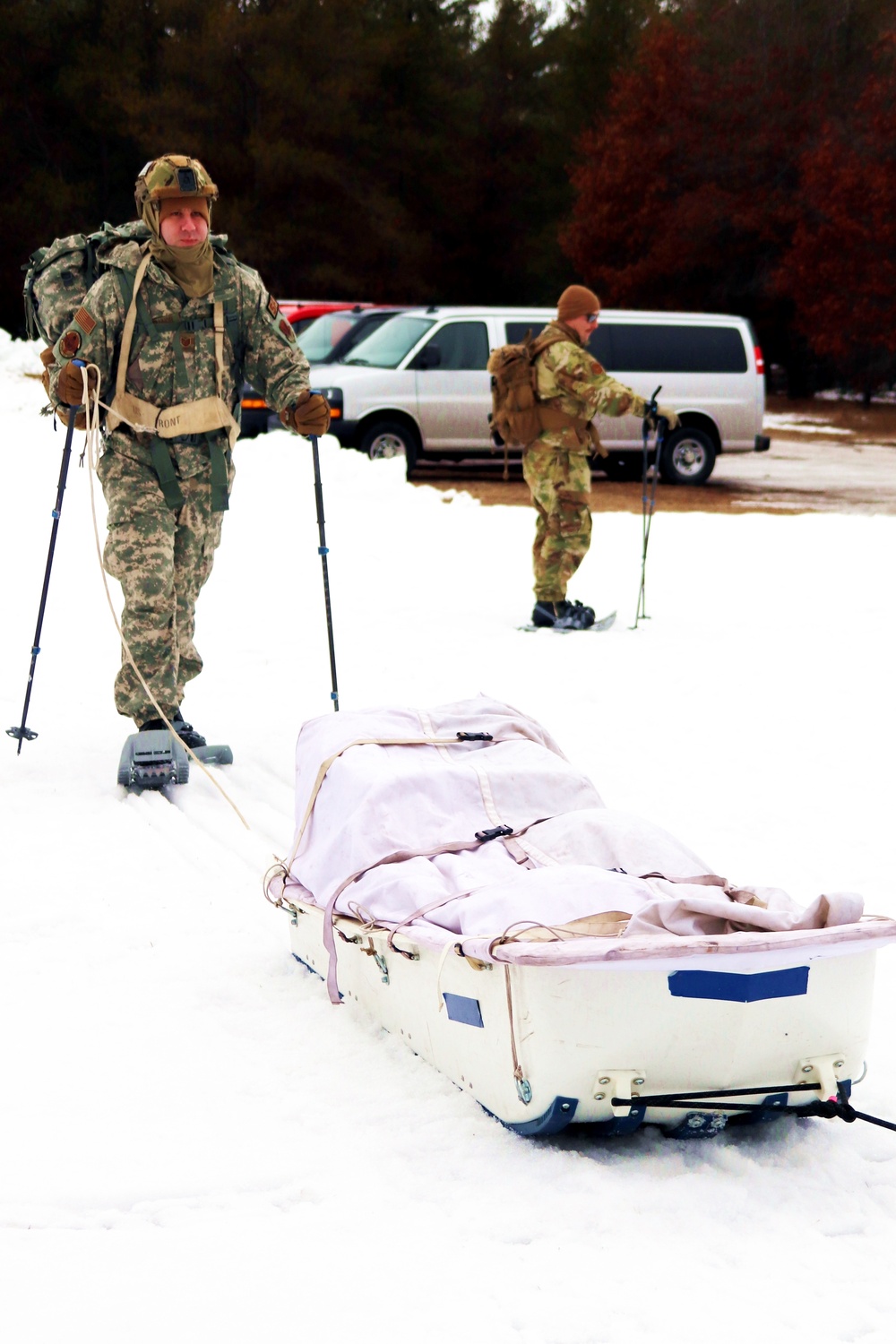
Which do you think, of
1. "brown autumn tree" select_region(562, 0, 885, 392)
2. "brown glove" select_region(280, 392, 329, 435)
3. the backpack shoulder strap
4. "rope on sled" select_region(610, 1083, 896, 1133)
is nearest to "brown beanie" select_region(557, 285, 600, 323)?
the backpack shoulder strap

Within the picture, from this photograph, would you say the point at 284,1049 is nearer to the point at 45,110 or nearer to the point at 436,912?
the point at 436,912

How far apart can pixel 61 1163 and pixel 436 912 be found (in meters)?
0.89

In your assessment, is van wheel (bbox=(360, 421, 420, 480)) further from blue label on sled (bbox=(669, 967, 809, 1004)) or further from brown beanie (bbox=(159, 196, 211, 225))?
blue label on sled (bbox=(669, 967, 809, 1004))

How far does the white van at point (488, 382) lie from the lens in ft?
49.2

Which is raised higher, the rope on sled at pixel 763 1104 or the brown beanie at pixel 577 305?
the brown beanie at pixel 577 305

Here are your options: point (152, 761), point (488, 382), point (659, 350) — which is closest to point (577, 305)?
point (152, 761)

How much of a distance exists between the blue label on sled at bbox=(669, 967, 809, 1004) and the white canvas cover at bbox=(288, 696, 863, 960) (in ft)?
0.29

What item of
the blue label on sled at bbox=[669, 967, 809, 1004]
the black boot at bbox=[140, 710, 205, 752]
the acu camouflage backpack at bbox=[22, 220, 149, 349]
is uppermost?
the acu camouflage backpack at bbox=[22, 220, 149, 349]

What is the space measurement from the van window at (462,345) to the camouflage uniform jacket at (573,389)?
6.74 metres

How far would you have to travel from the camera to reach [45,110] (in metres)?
35.1

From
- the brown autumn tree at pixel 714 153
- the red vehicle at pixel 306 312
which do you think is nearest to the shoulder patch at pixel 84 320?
the red vehicle at pixel 306 312

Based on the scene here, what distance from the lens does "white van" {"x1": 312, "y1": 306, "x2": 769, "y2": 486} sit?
15.0 metres

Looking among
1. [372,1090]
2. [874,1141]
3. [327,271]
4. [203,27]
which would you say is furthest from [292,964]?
[203,27]

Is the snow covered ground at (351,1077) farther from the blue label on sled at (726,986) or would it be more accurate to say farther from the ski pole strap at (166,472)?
the ski pole strap at (166,472)
